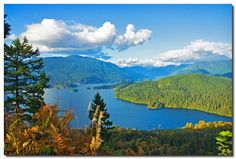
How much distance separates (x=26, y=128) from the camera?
19.1 feet

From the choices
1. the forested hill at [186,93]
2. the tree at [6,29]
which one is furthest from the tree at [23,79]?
the forested hill at [186,93]

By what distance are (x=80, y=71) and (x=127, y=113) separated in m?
1.02

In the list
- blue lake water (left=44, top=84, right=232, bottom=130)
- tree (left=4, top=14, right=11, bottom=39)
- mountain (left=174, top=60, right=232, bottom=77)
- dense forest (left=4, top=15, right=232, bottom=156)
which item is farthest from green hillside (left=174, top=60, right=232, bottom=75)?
tree (left=4, top=14, right=11, bottom=39)

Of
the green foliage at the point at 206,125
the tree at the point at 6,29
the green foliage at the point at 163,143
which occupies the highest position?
the tree at the point at 6,29

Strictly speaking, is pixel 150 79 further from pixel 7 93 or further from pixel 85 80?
pixel 7 93

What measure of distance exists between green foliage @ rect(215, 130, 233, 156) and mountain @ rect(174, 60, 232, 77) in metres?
0.86

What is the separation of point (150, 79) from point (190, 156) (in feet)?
4.39

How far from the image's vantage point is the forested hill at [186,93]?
225 inches

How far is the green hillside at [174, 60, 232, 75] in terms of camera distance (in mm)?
5688

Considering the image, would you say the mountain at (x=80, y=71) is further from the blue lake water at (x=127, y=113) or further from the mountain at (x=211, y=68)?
the mountain at (x=211, y=68)

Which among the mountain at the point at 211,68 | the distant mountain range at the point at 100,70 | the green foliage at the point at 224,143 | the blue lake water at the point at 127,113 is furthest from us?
the distant mountain range at the point at 100,70

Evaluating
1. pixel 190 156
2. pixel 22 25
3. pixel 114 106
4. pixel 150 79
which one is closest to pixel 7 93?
pixel 22 25

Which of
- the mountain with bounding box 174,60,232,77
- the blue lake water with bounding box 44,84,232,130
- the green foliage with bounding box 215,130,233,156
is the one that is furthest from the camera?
the blue lake water with bounding box 44,84,232,130

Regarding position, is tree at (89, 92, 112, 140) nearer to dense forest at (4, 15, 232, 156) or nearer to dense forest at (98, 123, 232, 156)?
dense forest at (4, 15, 232, 156)
